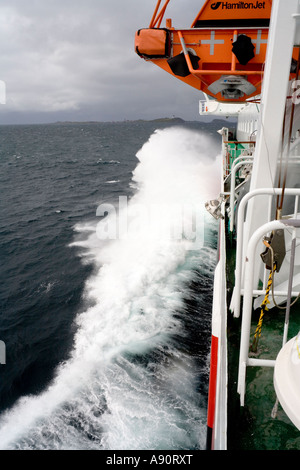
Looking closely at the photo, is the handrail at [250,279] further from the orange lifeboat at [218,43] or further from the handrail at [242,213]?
the orange lifeboat at [218,43]

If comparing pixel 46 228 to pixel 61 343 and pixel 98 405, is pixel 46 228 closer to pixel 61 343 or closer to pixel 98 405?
pixel 61 343

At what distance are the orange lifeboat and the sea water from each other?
16.1 ft

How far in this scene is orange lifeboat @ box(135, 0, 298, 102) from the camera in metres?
4.51

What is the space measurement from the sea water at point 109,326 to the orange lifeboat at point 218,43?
→ 491 cm

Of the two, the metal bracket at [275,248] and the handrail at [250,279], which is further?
the metal bracket at [275,248]

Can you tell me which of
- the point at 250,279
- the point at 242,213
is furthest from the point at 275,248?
the point at 250,279

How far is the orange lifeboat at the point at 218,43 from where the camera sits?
4507 mm

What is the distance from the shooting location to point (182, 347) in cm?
623

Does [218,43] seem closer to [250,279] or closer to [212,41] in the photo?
[212,41]

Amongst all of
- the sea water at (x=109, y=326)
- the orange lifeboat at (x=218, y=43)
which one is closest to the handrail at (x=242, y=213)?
the orange lifeboat at (x=218, y=43)

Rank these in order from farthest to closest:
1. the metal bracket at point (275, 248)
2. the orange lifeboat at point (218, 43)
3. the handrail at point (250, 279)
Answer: the orange lifeboat at point (218, 43), the metal bracket at point (275, 248), the handrail at point (250, 279)

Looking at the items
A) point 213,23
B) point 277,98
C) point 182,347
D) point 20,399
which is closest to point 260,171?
point 277,98

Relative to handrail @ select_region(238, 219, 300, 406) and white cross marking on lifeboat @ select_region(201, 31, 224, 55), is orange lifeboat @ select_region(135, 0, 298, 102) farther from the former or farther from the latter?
handrail @ select_region(238, 219, 300, 406)

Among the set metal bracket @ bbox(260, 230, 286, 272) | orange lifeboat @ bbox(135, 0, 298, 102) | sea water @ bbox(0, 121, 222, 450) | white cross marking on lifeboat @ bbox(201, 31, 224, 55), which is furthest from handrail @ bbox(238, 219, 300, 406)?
white cross marking on lifeboat @ bbox(201, 31, 224, 55)
